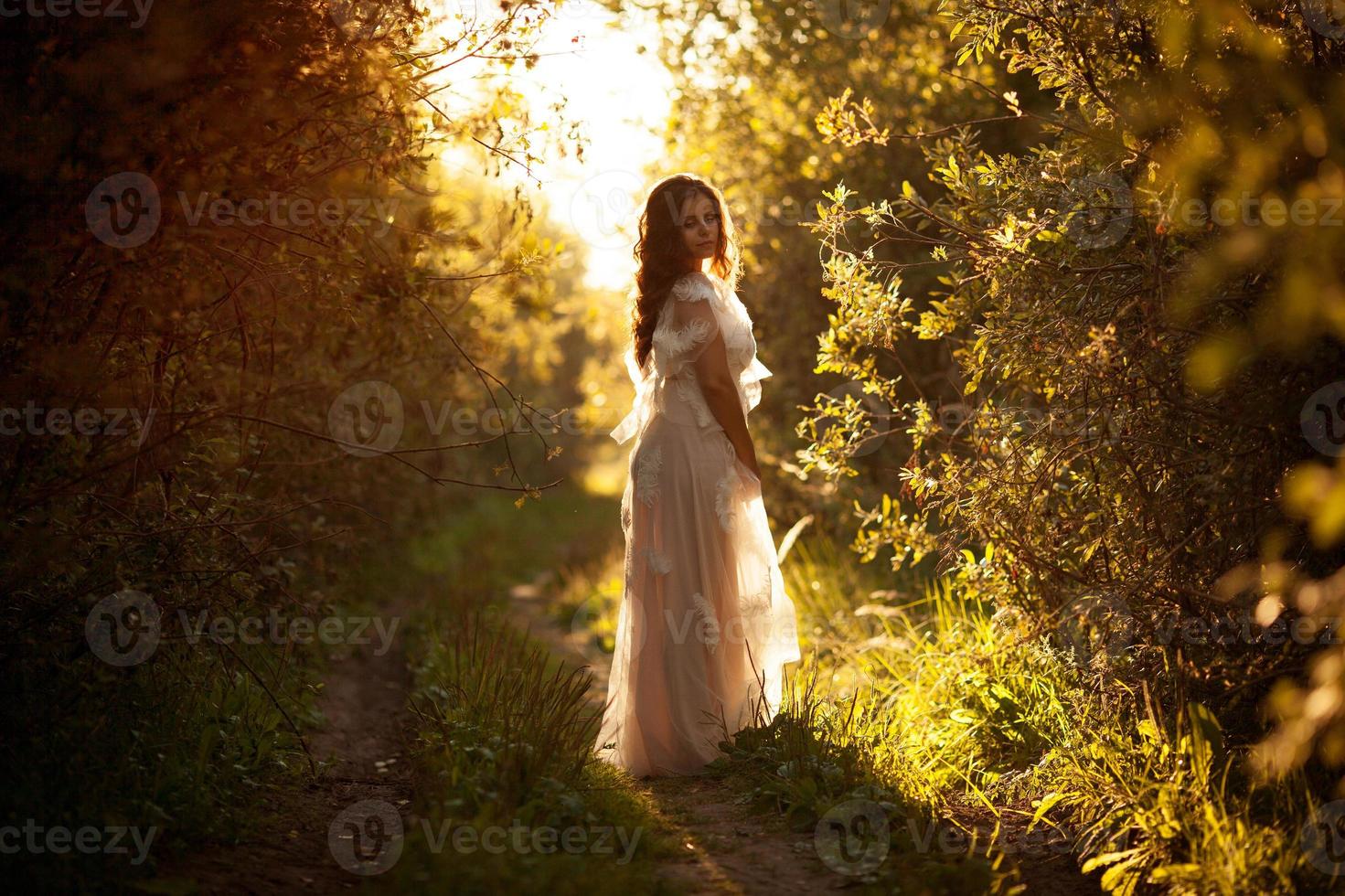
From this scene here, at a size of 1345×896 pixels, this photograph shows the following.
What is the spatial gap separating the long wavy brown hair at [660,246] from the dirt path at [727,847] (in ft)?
6.48

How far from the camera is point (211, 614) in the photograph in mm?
4359

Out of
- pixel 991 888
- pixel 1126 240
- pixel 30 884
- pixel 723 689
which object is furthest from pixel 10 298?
pixel 1126 240

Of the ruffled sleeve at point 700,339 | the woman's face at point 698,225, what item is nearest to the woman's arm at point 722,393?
the ruffled sleeve at point 700,339

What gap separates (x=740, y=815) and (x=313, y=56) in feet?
11.2

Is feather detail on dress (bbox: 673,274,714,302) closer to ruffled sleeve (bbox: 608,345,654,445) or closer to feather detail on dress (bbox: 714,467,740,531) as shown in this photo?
ruffled sleeve (bbox: 608,345,654,445)

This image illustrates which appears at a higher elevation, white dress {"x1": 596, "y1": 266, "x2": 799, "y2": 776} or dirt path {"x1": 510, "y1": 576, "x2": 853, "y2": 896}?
white dress {"x1": 596, "y1": 266, "x2": 799, "y2": 776}

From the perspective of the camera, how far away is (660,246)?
502 centimetres

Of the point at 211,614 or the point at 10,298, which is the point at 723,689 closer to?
the point at 211,614

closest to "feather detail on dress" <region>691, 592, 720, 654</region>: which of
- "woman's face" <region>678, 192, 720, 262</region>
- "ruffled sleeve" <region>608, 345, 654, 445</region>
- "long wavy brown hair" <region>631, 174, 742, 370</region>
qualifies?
"ruffled sleeve" <region>608, 345, 654, 445</region>

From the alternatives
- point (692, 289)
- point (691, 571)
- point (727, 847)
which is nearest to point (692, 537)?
point (691, 571)

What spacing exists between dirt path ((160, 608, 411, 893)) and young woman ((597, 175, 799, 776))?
1.16 m

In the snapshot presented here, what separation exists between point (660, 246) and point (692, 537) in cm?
136

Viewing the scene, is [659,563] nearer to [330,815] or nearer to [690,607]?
[690,607]

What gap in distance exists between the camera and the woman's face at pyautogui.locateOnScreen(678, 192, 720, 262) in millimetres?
4965
